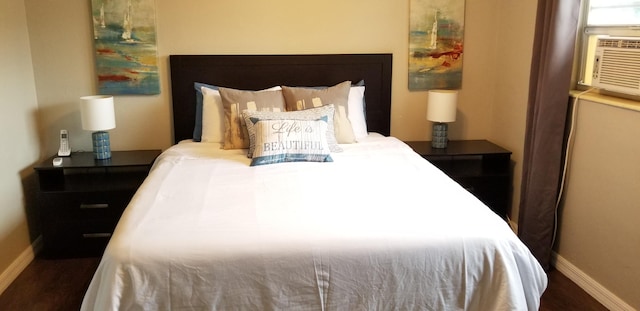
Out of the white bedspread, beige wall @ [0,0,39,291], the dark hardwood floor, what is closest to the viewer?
the white bedspread

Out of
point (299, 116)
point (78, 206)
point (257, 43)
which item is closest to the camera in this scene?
point (299, 116)

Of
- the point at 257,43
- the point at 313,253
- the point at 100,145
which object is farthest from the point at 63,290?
the point at 257,43

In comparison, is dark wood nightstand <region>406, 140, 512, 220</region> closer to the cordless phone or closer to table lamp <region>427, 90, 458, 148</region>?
table lamp <region>427, 90, 458, 148</region>

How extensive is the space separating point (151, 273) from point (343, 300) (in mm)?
680

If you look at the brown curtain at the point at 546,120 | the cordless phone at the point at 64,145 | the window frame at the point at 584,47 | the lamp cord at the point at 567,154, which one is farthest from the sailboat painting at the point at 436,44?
the cordless phone at the point at 64,145

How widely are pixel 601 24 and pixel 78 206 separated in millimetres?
3122

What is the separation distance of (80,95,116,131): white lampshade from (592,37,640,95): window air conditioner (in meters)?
2.79

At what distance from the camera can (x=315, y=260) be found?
1.90m

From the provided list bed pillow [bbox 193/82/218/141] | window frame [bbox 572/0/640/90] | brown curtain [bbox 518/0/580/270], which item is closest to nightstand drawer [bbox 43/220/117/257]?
bed pillow [bbox 193/82/218/141]

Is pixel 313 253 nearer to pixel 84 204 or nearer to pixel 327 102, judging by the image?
pixel 327 102

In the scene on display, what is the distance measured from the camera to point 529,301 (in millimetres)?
2049

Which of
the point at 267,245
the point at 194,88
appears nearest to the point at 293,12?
the point at 194,88

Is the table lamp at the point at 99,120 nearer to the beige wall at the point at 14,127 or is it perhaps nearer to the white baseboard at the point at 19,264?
the beige wall at the point at 14,127

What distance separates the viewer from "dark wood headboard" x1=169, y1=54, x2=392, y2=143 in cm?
355
